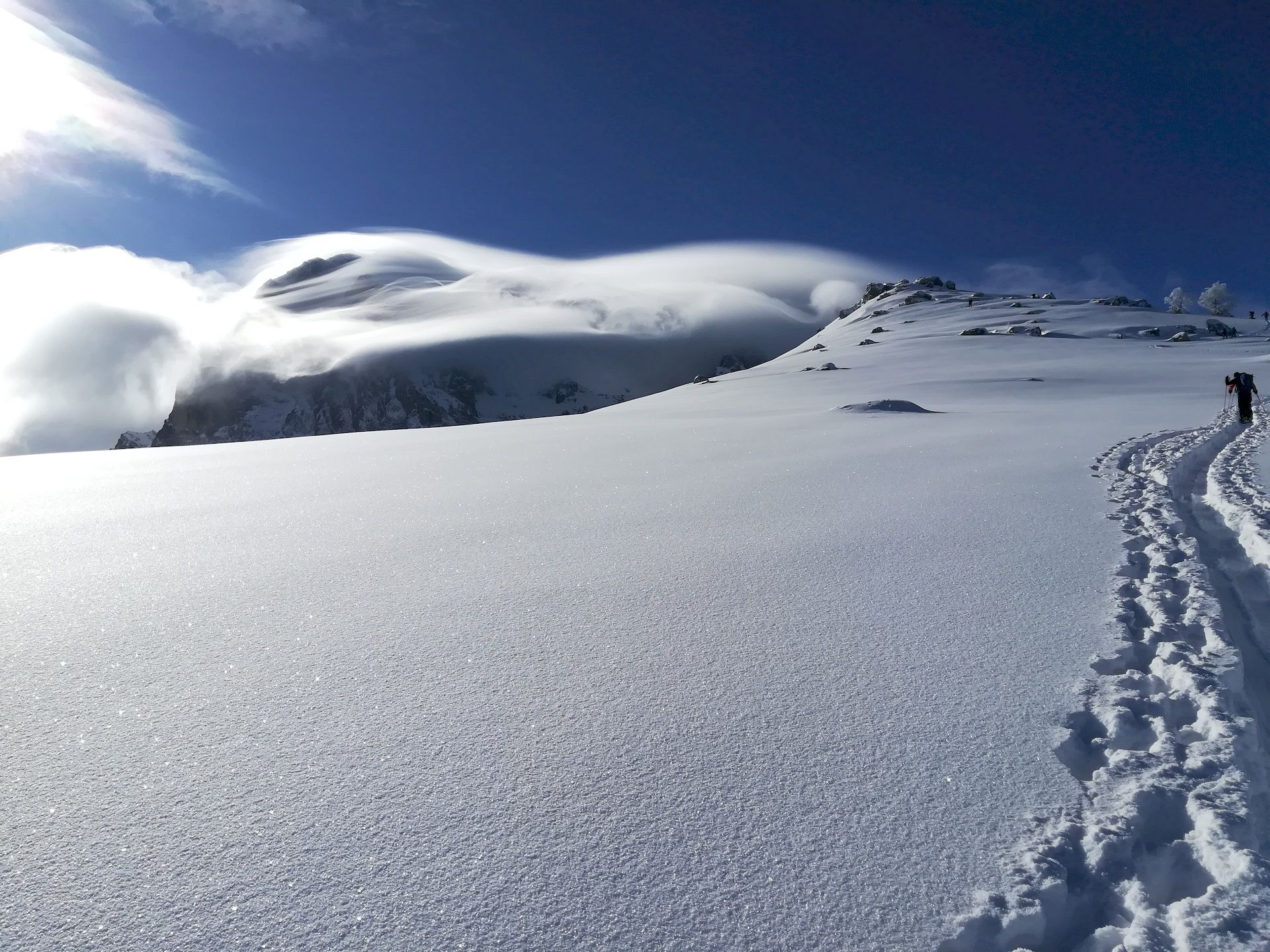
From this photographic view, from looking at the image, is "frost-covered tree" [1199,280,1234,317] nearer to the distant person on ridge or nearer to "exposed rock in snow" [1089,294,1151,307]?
"exposed rock in snow" [1089,294,1151,307]

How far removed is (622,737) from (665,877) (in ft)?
2.89

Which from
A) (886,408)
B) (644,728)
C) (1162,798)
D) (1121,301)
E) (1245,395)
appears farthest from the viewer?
(1121,301)

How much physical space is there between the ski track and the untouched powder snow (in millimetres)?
14

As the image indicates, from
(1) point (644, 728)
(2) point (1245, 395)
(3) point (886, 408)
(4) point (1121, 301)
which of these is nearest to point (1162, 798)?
(1) point (644, 728)

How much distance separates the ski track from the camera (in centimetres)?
234

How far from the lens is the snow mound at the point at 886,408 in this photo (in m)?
21.6

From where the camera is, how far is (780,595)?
5156 millimetres

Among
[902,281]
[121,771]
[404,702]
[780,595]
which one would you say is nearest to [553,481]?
[780,595]

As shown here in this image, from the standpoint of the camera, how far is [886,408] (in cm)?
2206

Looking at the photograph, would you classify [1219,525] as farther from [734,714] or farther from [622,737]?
[622,737]

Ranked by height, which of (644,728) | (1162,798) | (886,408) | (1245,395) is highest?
(886,408)

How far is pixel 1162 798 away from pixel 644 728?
2169 mm

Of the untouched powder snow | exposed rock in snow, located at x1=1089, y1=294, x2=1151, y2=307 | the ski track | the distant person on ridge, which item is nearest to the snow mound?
the distant person on ridge

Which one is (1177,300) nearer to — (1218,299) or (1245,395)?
(1218,299)
